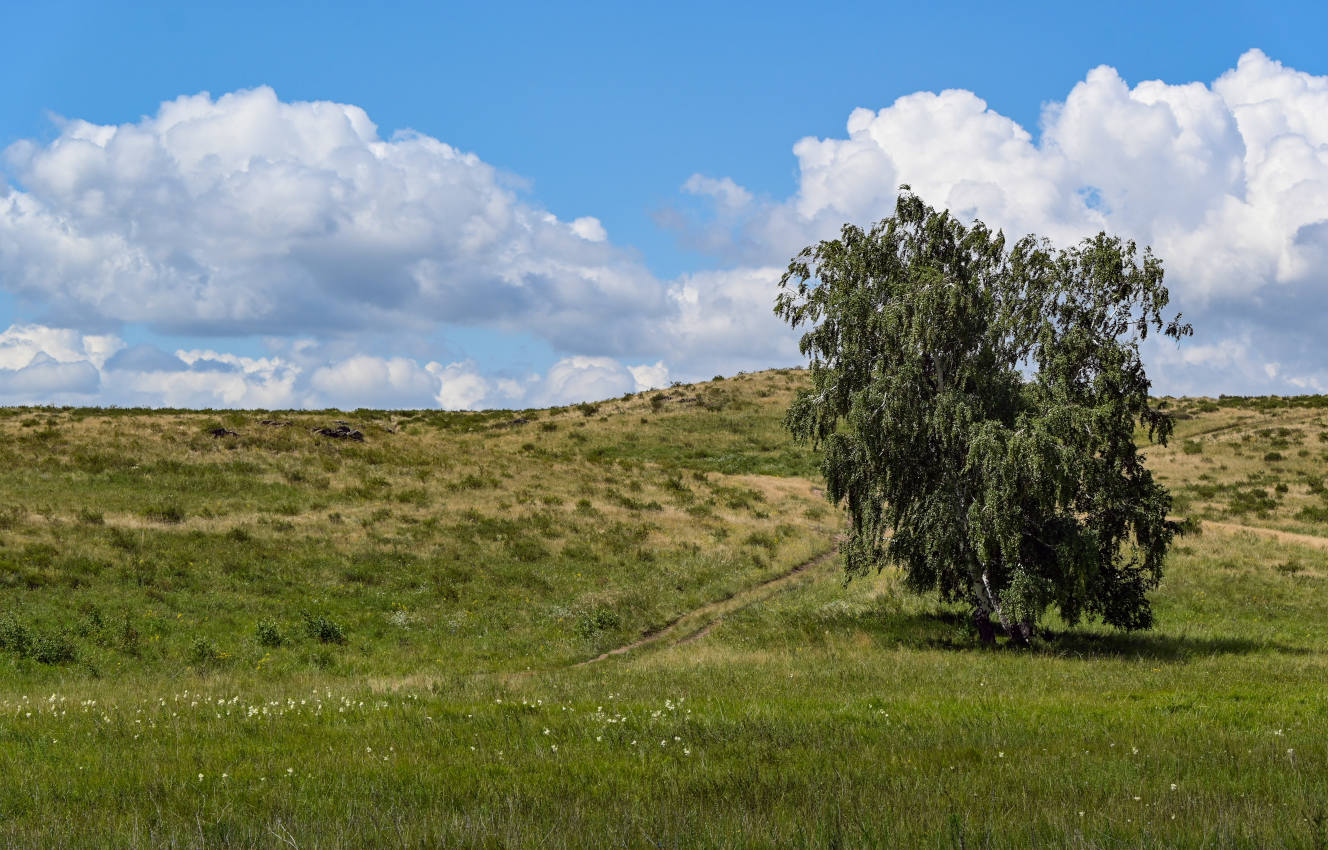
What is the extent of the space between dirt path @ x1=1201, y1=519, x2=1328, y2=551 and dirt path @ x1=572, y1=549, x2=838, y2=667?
2151 cm

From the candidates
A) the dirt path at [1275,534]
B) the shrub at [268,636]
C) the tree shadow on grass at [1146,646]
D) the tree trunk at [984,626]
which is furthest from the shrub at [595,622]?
the dirt path at [1275,534]

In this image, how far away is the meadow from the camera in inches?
296

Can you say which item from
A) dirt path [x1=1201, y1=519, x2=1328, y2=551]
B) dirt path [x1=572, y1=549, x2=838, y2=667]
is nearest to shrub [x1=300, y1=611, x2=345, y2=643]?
dirt path [x1=572, y1=549, x2=838, y2=667]

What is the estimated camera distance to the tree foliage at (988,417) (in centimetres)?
2188

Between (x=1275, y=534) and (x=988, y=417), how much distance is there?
93.6 ft

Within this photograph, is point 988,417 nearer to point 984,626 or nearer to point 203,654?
point 984,626

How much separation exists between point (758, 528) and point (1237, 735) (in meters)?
34.4

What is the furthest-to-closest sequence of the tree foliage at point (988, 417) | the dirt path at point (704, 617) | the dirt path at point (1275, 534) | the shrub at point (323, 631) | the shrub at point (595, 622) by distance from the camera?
the dirt path at point (1275, 534) < the shrub at point (595, 622) < the dirt path at point (704, 617) < the shrub at point (323, 631) < the tree foliage at point (988, 417)

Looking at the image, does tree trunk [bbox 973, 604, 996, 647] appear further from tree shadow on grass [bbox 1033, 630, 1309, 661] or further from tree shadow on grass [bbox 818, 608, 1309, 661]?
tree shadow on grass [bbox 1033, 630, 1309, 661]

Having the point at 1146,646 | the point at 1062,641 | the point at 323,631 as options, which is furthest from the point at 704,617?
the point at 1146,646

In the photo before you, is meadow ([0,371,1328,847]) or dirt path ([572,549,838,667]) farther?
dirt path ([572,549,838,667])

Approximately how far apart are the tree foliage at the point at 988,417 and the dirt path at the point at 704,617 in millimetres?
6731

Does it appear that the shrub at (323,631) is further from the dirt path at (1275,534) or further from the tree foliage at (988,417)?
the dirt path at (1275,534)

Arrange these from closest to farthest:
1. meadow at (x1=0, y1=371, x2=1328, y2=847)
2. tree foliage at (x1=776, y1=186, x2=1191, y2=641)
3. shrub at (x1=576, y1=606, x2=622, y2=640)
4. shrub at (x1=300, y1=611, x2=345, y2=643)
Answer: meadow at (x1=0, y1=371, x2=1328, y2=847) → tree foliage at (x1=776, y1=186, x2=1191, y2=641) → shrub at (x1=300, y1=611, x2=345, y2=643) → shrub at (x1=576, y1=606, x2=622, y2=640)
